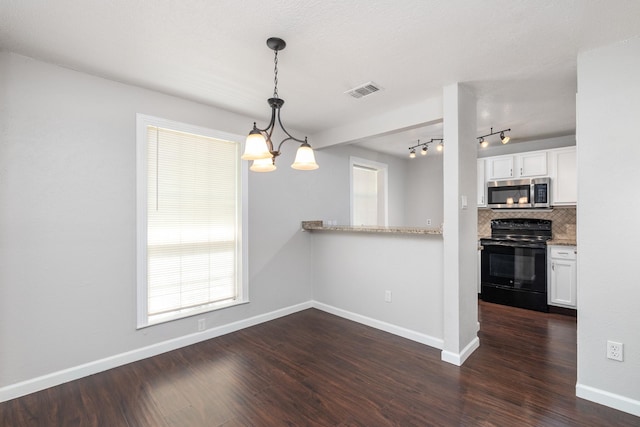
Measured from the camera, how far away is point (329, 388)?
7.61ft

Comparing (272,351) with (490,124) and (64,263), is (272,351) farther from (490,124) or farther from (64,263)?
(490,124)

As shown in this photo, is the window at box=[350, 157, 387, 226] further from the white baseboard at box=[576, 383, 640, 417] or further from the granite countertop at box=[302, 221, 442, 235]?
the white baseboard at box=[576, 383, 640, 417]

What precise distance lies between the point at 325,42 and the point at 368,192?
12.7ft

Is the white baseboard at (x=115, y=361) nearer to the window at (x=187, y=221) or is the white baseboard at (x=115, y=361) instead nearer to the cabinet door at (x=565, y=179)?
the window at (x=187, y=221)

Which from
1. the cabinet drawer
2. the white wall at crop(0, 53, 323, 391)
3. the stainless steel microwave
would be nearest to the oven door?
the cabinet drawer

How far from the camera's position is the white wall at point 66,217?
2.22 m

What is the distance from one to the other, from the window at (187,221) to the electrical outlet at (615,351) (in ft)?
10.5

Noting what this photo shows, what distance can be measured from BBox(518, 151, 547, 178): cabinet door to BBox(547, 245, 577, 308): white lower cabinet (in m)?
1.08

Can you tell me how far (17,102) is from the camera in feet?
7.34

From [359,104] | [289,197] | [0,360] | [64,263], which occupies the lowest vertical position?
[0,360]

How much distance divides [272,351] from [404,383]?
4.10 ft

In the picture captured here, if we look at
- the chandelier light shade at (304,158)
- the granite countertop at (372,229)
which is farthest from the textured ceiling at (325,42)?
the granite countertop at (372,229)

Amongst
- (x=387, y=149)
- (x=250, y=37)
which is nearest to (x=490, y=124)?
(x=387, y=149)

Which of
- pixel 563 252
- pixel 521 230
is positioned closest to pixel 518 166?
pixel 521 230
